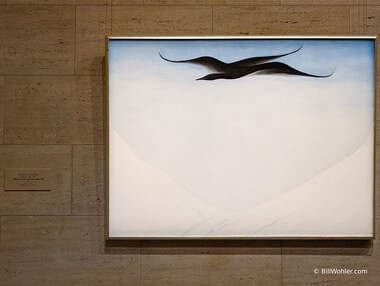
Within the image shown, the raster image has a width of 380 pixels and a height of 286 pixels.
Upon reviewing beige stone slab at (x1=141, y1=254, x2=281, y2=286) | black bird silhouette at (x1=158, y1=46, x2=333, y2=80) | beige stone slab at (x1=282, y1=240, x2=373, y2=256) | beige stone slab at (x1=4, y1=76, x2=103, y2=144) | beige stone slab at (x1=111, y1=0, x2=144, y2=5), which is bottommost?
beige stone slab at (x1=141, y1=254, x2=281, y2=286)

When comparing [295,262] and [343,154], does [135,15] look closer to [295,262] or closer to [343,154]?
[343,154]

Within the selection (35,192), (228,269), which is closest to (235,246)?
(228,269)

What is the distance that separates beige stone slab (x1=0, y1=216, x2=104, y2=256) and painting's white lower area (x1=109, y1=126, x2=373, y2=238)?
0.27ft

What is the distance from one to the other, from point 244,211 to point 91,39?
69 cm

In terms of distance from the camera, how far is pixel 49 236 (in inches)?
53.1

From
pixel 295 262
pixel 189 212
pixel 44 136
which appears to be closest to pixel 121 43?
pixel 44 136

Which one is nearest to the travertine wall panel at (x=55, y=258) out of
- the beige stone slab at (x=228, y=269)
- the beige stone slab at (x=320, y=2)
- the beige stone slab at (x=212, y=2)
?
the beige stone slab at (x=228, y=269)

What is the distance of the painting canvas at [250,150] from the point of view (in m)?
1.32

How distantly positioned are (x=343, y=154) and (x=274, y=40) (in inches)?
15.4

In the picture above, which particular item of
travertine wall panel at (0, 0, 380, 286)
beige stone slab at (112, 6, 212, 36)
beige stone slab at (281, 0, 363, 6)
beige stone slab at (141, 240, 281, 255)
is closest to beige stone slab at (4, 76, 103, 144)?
travertine wall panel at (0, 0, 380, 286)

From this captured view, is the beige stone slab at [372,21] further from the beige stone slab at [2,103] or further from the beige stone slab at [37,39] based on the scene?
the beige stone slab at [2,103]

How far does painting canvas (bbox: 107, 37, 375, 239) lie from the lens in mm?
1318

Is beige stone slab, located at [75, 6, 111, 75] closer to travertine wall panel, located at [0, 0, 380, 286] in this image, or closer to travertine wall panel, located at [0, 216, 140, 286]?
travertine wall panel, located at [0, 0, 380, 286]

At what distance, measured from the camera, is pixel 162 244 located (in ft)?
4.41
